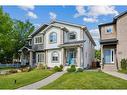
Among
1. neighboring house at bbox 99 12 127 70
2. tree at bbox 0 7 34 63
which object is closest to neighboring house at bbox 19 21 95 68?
tree at bbox 0 7 34 63

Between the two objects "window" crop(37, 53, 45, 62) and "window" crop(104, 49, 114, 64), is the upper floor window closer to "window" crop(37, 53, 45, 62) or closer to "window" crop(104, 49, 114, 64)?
"window" crop(37, 53, 45, 62)

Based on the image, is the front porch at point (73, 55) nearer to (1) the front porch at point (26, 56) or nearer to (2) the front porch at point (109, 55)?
(2) the front porch at point (109, 55)

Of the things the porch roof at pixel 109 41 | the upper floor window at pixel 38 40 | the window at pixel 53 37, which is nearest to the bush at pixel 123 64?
the porch roof at pixel 109 41

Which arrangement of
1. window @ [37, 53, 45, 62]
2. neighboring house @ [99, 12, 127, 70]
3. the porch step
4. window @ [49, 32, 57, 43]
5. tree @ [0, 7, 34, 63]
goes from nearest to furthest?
neighboring house @ [99, 12, 127, 70]
the porch step
window @ [49, 32, 57, 43]
window @ [37, 53, 45, 62]
tree @ [0, 7, 34, 63]

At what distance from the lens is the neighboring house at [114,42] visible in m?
24.3

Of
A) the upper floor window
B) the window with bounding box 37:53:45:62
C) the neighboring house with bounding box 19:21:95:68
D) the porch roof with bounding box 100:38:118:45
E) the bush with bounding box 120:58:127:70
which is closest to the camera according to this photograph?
the bush with bounding box 120:58:127:70

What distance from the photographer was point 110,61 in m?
25.2

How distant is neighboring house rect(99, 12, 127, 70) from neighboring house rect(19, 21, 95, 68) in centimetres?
271

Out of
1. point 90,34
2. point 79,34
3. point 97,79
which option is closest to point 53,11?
point 79,34

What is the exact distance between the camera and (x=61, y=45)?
28688 millimetres

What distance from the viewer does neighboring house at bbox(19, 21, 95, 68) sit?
27905 mm

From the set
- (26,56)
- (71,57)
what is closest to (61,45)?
(71,57)

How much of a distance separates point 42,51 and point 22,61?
3.70 metres
